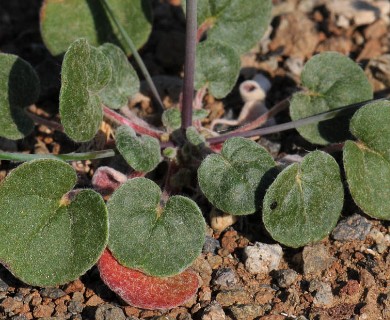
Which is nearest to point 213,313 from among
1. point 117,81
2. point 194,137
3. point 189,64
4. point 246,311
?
point 246,311

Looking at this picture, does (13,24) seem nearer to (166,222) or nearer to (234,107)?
(234,107)

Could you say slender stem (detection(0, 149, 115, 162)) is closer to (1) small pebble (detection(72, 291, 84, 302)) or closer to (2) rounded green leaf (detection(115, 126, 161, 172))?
(2) rounded green leaf (detection(115, 126, 161, 172))

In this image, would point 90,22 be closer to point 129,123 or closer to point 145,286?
point 129,123

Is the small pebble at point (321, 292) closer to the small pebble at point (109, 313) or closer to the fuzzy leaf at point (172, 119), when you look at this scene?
the small pebble at point (109, 313)

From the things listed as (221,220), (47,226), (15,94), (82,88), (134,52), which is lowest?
(221,220)

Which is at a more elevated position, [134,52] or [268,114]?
[134,52]

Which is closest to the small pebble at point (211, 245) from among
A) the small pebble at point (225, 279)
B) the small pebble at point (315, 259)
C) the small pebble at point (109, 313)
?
the small pebble at point (225, 279)
